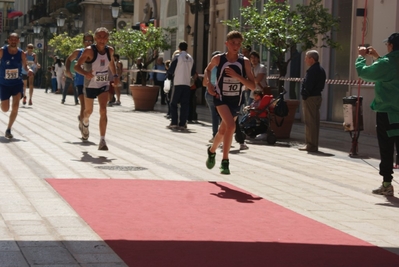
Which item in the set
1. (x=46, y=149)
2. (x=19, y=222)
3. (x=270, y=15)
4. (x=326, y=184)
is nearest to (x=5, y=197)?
(x=19, y=222)

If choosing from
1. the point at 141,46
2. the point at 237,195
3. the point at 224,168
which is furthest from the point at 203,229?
the point at 141,46

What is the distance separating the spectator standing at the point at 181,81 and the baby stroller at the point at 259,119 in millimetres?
3098

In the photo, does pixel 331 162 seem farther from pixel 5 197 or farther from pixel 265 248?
pixel 265 248

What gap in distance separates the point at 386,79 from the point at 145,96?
62.5ft

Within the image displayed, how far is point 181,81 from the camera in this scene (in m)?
Answer: 20.8

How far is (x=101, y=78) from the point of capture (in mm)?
14664

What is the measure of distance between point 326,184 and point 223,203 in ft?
7.77

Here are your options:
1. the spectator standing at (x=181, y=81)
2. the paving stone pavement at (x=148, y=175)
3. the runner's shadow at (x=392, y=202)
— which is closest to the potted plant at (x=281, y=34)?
the paving stone pavement at (x=148, y=175)

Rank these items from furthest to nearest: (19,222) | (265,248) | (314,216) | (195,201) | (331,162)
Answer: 1. (331,162)
2. (195,201)
3. (314,216)
4. (19,222)
5. (265,248)

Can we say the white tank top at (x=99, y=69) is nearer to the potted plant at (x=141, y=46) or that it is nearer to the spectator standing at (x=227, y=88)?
the spectator standing at (x=227, y=88)

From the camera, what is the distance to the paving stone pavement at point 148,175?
23.0 ft

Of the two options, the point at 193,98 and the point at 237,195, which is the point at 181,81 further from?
the point at 237,195

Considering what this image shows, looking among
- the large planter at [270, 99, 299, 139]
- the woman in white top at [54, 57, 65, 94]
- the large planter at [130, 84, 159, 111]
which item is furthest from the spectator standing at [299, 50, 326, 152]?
the woman in white top at [54, 57, 65, 94]

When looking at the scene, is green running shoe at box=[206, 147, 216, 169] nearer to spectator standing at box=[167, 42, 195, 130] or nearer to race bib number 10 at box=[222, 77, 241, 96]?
race bib number 10 at box=[222, 77, 241, 96]
